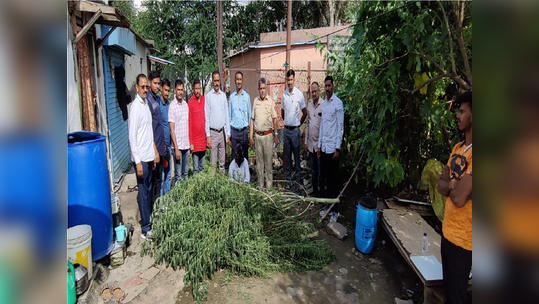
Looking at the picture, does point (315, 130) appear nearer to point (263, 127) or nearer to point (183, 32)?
point (263, 127)

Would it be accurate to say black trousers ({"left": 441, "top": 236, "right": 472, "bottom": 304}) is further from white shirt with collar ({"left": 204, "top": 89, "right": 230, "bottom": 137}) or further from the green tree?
the green tree

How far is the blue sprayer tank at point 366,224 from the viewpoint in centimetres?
405

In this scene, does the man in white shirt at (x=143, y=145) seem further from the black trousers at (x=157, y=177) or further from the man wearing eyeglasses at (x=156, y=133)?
the black trousers at (x=157, y=177)

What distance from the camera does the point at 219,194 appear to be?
4.11 meters

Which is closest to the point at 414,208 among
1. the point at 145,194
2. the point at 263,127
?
the point at 263,127

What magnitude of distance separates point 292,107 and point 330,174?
1382 mm

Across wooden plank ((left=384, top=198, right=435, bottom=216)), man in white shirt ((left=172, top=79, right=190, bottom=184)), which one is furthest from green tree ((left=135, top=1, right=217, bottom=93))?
wooden plank ((left=384, top=198, right=435, bottom=216))

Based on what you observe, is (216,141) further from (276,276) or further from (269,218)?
(276,276)

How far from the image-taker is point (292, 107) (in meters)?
5.68

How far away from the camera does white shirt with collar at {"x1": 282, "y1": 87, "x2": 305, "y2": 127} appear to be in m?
5.68

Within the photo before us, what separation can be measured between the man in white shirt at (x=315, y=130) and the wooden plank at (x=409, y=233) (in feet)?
4.35

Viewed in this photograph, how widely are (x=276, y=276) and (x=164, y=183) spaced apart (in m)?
2.57

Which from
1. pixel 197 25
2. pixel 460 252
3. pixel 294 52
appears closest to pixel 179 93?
pixel 460 252
